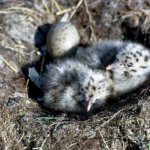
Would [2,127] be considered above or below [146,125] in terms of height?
above

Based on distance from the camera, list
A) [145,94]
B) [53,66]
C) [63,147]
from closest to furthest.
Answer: [63,147]
[145,94]
[53,66]

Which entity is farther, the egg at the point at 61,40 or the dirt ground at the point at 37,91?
the egg at the point at 61,40

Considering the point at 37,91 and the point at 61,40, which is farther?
the point at 61,40

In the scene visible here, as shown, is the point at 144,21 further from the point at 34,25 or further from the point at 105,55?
the point at 34,25

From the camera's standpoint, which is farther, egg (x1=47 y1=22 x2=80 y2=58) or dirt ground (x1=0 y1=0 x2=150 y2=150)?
egg (x1=47 y1=22 x2=80 y2=58)

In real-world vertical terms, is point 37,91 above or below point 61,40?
below

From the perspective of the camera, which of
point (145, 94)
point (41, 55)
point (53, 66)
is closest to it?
point (145, 94)

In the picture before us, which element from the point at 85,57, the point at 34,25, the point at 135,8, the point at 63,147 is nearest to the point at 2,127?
the point at 63,147

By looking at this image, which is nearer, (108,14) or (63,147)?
(63,147)
